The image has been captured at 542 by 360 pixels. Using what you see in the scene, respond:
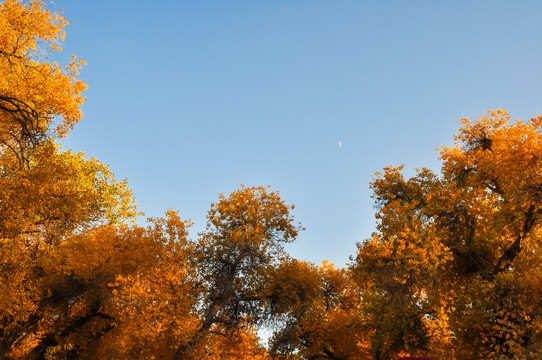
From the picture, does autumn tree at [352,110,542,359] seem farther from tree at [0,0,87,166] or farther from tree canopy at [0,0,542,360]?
tree at [0,0,87,166]

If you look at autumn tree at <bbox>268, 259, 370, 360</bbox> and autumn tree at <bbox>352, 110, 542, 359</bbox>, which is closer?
autumn tree at <bbox>352, 110, 542, 359</bbox>

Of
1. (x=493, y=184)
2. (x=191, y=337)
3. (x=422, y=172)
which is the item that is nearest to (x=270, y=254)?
(x=191, y=337)

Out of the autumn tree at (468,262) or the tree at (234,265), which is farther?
the tree at (234,265)

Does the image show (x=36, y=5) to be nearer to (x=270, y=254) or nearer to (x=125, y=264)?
(x=125, y=264)

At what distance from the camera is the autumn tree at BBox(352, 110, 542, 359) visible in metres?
16.3

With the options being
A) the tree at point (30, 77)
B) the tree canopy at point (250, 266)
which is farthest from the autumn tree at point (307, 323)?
the tree at point (30, 77)

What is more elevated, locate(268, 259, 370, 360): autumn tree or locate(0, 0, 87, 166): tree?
locate(0, 0, 87, 166): tree

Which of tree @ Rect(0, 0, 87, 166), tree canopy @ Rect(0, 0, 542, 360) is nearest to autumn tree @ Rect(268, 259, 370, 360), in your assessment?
tree canopy @ Rect(0, 0, 542, 360)

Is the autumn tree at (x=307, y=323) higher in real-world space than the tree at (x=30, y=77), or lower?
lower

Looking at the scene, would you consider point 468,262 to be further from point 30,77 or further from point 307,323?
point 30,77

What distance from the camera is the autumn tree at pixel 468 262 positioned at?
16266 millimetres

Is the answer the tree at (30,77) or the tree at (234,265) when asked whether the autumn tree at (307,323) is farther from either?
the tree at (30,77)

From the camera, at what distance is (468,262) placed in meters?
21.7

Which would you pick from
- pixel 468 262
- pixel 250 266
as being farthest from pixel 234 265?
pixel 468 262
